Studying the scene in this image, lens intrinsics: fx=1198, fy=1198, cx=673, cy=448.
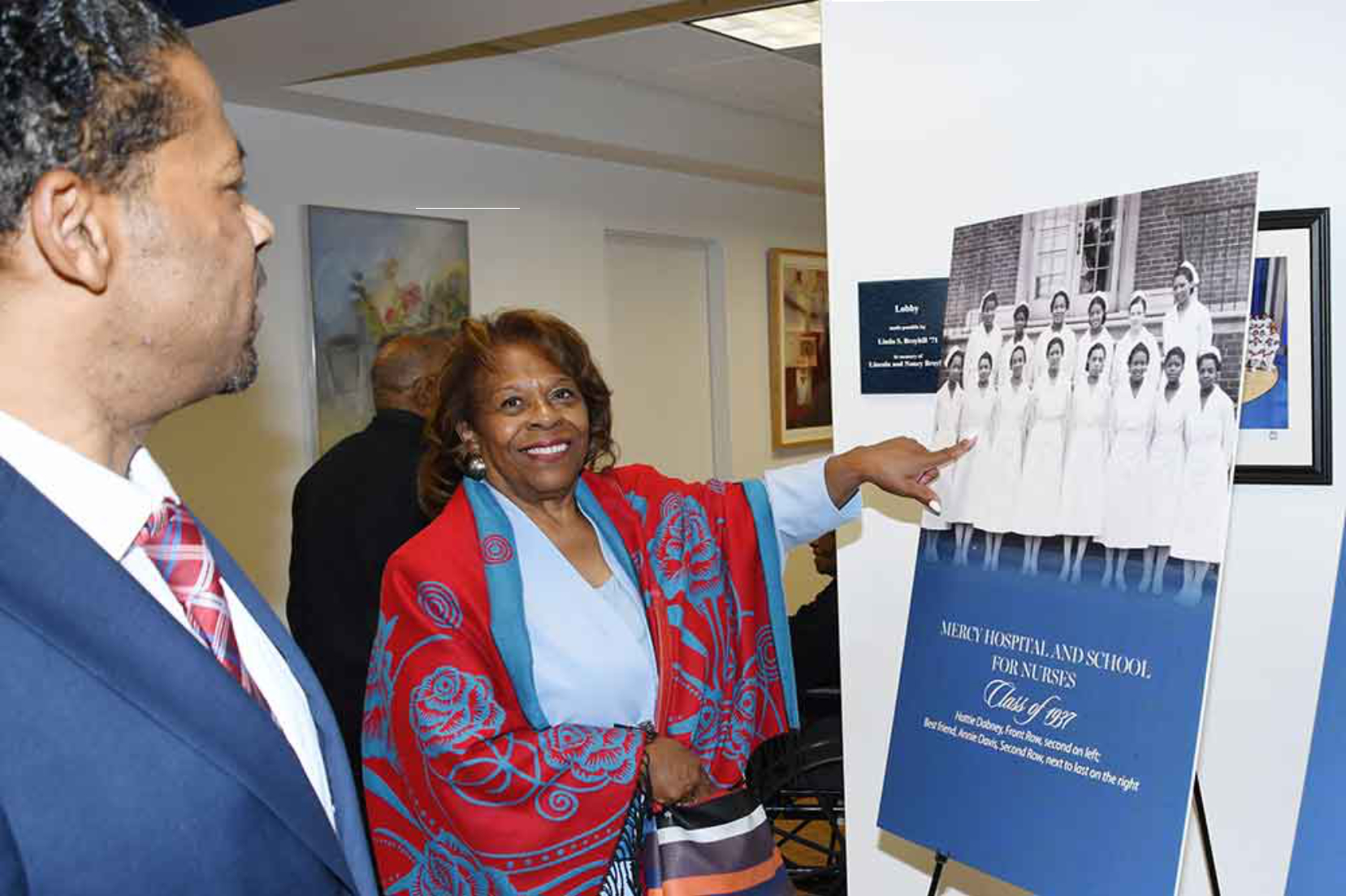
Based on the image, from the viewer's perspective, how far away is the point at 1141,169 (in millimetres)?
2189

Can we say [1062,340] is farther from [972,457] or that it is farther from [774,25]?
[774,25]

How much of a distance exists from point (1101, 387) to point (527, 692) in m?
Answer: 1.04

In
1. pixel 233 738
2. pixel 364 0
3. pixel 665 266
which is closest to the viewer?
pixel 233 738

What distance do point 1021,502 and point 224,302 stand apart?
45.1 inches

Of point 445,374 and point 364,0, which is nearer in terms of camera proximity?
point 445,374

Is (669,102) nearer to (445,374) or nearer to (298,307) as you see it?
(298,307)

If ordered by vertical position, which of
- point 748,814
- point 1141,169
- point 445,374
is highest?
point 1141,169

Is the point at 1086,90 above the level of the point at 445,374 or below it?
above

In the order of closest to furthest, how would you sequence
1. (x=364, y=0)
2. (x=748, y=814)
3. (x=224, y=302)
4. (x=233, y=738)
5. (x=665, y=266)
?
(x=233, y=738) < (x=224, y=302) < (x=748, y=814) < (x=364, y=0) < (x=665, y=266)

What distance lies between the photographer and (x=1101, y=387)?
1.64m

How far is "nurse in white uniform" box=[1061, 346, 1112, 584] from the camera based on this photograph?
1632 millimetres

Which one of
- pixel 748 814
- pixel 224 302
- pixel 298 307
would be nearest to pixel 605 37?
pixel 298 307

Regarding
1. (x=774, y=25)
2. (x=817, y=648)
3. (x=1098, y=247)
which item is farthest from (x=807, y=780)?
(x=774, y=25)

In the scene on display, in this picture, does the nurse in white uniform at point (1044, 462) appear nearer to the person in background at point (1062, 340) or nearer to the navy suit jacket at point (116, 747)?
the person in background at point (1062, 340)
